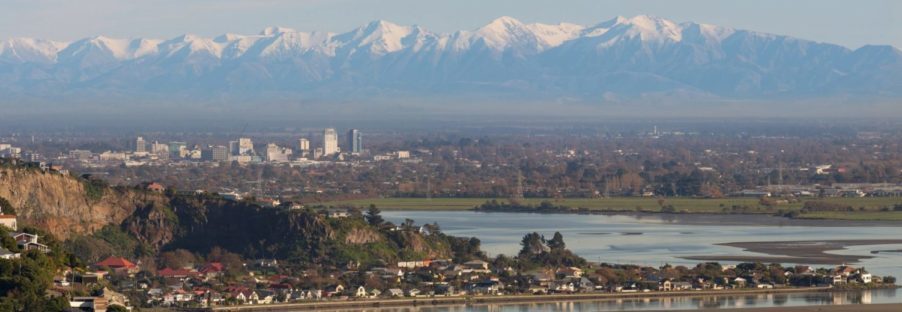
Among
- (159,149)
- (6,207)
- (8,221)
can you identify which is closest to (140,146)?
(159,149)

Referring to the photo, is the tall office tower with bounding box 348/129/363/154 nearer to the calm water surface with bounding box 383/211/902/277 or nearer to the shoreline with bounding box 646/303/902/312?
the calm water surface with bounding box 383/211/902/277

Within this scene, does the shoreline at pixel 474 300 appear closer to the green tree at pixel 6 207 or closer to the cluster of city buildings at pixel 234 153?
the green tree at pixel 6 207

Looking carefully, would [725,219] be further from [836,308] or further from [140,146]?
[140,146]

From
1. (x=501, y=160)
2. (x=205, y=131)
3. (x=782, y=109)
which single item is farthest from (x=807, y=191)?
(x=782, y=109)

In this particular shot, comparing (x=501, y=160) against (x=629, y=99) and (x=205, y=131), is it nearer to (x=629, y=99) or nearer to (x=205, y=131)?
(x=205, y=131)

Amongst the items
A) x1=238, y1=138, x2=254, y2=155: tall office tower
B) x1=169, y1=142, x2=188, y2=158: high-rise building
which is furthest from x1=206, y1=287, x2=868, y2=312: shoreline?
x1=238, y1=138, x2=254, y2=155: tall office tower
